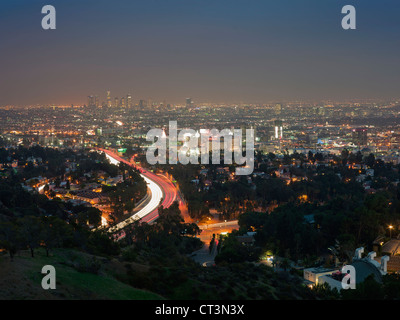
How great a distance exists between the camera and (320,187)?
26.9 m

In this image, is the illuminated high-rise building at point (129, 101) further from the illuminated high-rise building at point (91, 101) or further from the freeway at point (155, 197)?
the freeway at point (155, 197)

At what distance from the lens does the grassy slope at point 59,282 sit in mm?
7180

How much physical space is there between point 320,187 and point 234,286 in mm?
18583

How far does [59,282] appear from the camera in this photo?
7.74 m

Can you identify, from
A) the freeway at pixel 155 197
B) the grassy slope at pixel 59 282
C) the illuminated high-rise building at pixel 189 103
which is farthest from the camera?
the illuminated high-rise building at pixel 189 103

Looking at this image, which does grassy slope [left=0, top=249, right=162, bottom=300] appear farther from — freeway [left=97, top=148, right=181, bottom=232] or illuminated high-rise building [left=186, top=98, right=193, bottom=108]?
illuminated high-rise building [left=186, top=98, right=193, bottom=108]

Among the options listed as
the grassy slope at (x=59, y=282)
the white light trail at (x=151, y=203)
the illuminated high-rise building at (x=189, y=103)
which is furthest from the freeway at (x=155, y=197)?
the illuminated high-rise building at (x=189, y=103)

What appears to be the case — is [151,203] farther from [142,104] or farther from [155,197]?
[142,104]

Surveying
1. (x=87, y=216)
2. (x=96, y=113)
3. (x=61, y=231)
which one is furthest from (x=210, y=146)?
(x=96, y=113)

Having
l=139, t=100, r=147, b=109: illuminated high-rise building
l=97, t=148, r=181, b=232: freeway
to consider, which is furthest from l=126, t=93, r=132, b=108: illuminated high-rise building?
l=97, t=148, r=181, b=232: freeway

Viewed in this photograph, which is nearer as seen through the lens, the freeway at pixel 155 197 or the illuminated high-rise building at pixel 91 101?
the freeway at pixel 155 197

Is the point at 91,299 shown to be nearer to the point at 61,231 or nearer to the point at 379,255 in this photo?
the point at 61,231

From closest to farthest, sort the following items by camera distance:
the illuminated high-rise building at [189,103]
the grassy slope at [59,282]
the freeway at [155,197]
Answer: the grassy slope at [59,282] → the freeway at [155,197] → the illuminated high-rise building at [189,103]

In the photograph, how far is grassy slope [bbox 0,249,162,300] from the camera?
7180mm
